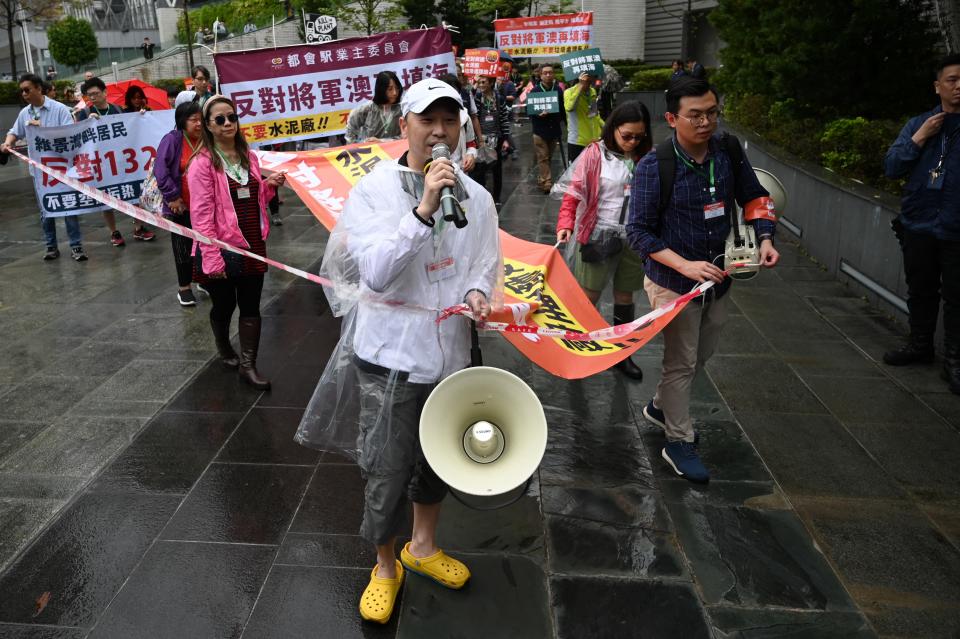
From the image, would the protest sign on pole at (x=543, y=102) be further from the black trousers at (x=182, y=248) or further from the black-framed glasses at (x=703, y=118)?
the black-framed glasses at (x=703, y=118)

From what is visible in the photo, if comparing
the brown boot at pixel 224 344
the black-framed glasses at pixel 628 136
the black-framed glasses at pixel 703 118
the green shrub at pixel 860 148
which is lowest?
the brown boot at pixel 224 344

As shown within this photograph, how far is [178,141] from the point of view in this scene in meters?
5.77

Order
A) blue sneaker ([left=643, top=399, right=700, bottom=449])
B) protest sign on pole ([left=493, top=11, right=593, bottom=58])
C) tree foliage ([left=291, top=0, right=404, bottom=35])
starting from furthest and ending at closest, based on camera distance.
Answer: tree foliage ([left=291, top=0, right=404, bottom=35]) → protest sign on pole ([left=493, top=11, right=593, bottom=58]) → blue sneaker ([left=643, top=399, right=700, bottom=449])

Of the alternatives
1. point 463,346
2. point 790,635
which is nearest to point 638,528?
point 790,635

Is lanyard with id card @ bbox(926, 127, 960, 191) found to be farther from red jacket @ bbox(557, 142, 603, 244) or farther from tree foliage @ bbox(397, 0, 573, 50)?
tree foliage @ bbox(397, 0, 573, 50)

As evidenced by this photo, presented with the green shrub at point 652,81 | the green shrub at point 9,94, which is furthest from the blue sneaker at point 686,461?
the green shrub at point 9,94

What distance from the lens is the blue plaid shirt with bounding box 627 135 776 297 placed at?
12.0ft

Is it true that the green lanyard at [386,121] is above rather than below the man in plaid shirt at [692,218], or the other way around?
above

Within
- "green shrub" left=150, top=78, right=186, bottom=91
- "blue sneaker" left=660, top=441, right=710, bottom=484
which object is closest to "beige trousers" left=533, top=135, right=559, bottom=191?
"blue sneaker" left=660, top=441, right=710, bottom=484

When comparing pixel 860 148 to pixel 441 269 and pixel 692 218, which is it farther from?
pixel 441 269

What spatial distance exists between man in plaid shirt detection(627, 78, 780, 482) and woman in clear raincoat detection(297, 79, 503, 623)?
3.55ft

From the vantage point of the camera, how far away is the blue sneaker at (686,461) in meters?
3.90

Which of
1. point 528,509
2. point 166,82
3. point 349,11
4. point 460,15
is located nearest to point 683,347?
point 528,509

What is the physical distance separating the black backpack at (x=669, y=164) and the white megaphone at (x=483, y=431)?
1.51 m
